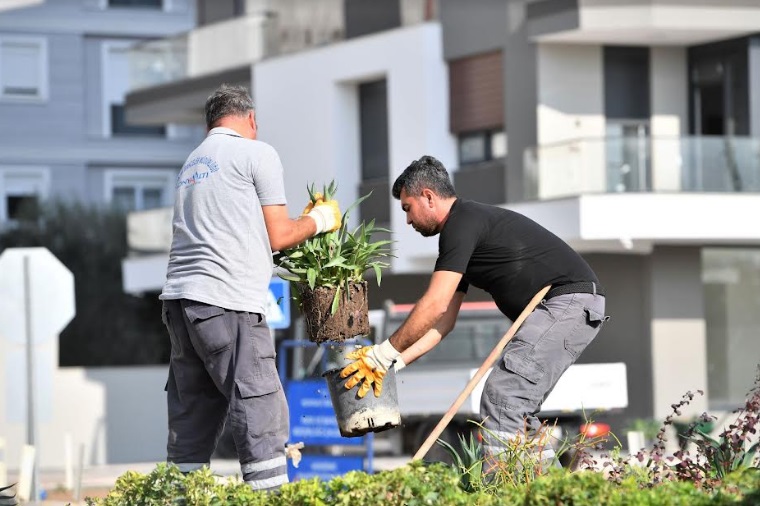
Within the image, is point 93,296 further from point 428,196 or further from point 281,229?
point 281,229

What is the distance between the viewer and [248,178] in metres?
6.73

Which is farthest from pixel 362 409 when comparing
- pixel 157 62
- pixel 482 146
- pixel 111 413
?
pixel 157 62

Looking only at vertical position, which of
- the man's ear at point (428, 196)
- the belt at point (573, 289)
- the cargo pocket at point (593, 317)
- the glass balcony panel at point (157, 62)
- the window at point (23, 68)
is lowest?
the cargo pocket at point (593, 317)

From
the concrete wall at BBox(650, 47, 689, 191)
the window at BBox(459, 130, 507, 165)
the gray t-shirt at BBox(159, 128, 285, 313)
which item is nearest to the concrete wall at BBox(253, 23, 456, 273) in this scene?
the window at BBox(459, 130, 507, 165)

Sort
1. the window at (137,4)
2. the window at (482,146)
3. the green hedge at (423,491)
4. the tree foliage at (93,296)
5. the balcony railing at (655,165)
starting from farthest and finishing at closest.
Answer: the window at (137,4) < the tree foliage at (93,296) < the window at (482,146) < the balcony railing at (655,165) < the green hedge at (423,491)

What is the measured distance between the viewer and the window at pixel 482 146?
29.7 metres

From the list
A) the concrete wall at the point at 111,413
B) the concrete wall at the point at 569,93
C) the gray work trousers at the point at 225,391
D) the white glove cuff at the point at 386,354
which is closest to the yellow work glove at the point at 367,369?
the white glove cuff at the point at 386,354

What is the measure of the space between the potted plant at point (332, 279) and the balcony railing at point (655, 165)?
19.3 meters

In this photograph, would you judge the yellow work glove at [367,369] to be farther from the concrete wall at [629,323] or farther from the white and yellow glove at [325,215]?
the concrete wall at [629,323]

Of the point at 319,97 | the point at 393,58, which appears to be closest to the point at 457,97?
the point at 393,58

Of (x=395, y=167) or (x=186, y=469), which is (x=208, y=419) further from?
(x=395, y=167)

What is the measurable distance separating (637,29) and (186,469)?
22215 millimetres

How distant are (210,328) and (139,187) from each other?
38.8 metres

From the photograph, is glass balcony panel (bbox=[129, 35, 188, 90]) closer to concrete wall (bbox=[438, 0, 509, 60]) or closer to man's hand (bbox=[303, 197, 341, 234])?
concrete wall (bbox=[438, 0, 509, 60])
